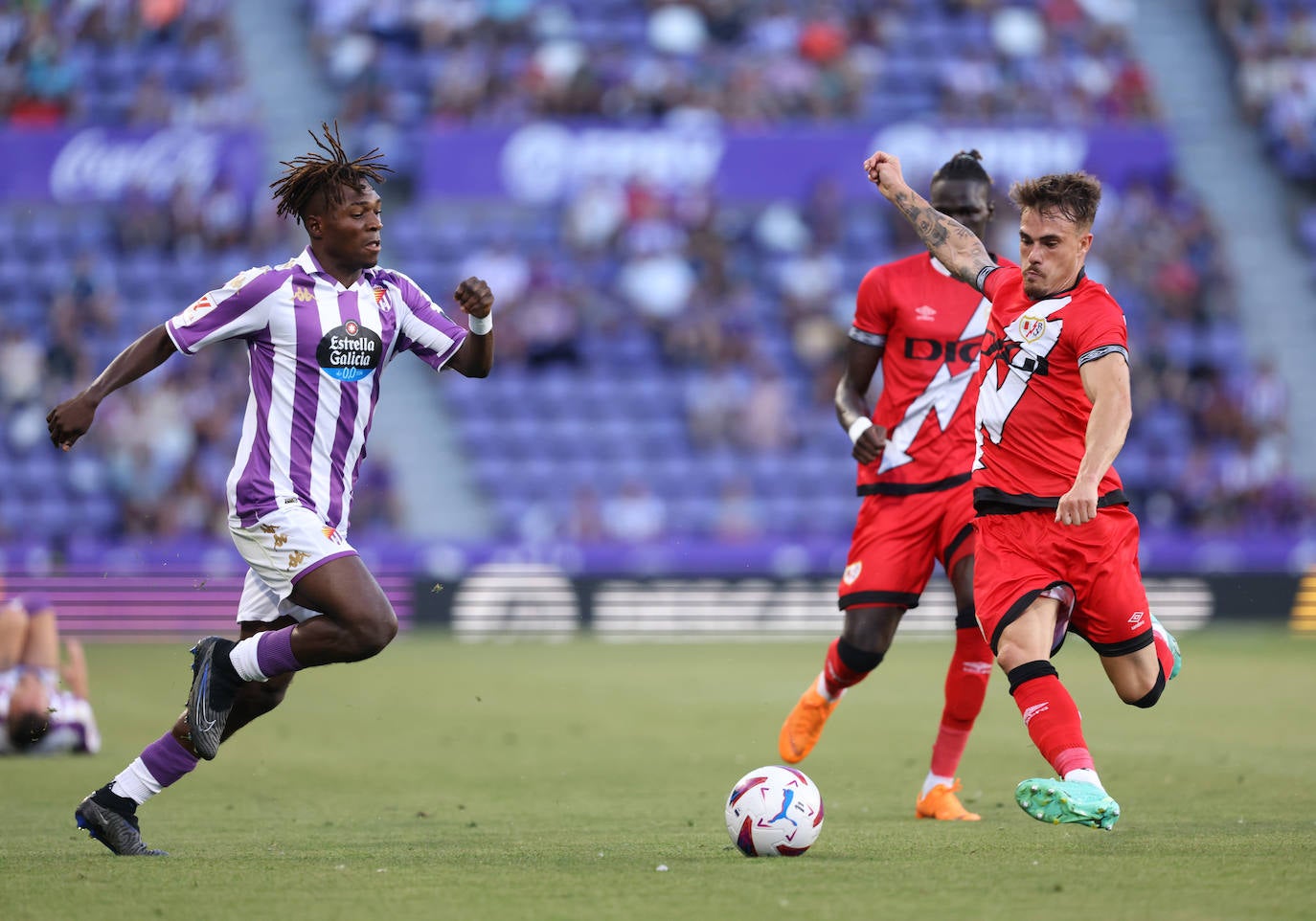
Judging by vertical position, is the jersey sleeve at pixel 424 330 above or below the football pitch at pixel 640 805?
above

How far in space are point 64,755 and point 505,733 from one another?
2875 mm

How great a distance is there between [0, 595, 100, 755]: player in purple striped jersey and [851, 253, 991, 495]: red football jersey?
5407 mm

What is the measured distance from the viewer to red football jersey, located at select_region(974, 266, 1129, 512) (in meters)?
6.38

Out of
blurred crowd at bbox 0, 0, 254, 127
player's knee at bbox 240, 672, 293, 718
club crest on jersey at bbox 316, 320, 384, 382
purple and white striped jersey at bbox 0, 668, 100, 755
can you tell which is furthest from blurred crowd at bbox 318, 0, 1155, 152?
player's knee at bbox 240, 672, 293, 718

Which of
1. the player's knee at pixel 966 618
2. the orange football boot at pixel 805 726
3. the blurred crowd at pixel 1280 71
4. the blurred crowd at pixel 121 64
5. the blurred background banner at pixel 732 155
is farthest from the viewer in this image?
the blurred crowd at pixel 1280 71

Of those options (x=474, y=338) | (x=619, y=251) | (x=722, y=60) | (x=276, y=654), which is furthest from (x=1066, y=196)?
(x=722, y=60)

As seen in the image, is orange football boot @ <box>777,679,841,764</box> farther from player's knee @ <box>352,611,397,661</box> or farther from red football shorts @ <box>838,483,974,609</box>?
player's knee @ <box>352,611,397,661</box>

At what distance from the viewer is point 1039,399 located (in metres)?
6.52

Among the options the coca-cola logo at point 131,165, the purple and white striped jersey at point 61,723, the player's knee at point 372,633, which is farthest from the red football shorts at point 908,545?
the coca-cola logo at point 131,165

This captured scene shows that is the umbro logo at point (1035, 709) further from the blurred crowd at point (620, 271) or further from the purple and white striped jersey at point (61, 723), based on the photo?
the blurred crowd at point (620, 271)

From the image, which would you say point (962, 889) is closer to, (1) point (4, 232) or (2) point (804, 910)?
(2) point (804, 910)

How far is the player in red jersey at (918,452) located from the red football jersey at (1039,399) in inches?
54.5

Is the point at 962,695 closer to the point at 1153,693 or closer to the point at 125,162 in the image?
the point at 1153,693

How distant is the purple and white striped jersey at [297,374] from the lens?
22.1ft
